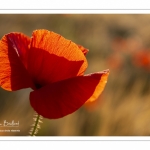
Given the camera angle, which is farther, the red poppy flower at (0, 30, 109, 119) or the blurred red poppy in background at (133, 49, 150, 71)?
the blurred red poppy in background at (133, 49, 150, 71)

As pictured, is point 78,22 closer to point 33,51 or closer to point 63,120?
point 63,120

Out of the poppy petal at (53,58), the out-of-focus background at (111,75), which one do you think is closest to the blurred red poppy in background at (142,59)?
the out-of-focus background at (111,75)

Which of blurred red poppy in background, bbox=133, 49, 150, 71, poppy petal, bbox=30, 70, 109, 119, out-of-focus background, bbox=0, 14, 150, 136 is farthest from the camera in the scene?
blurred red poppy in background, bbox=133, 49, 150, 71

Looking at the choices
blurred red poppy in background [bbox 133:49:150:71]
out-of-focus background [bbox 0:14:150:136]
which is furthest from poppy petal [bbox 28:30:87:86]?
blurred red poppy in background [bbox 133:49:150:71]

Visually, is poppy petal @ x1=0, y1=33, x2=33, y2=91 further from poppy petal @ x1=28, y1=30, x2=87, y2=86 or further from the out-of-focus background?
the out-of-focus background

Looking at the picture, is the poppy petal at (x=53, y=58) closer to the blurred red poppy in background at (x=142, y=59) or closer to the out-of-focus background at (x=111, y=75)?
the out-of-focus background at (x=111, y=75)

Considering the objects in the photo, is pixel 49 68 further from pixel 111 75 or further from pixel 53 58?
pixel 111 75

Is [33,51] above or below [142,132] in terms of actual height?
above
